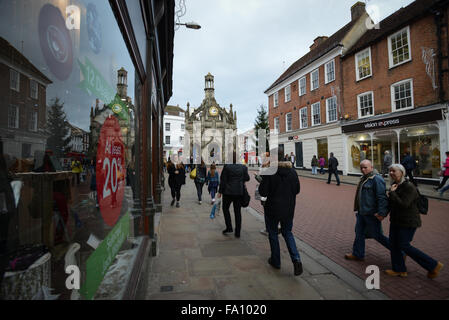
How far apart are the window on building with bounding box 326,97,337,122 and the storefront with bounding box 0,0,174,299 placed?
2013 cm

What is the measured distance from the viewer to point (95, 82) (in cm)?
176

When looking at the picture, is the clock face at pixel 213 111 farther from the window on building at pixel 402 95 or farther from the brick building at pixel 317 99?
the window on building at pixel 402 95

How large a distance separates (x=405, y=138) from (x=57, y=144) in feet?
58.3

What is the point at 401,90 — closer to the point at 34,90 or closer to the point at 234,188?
the point at 234,188

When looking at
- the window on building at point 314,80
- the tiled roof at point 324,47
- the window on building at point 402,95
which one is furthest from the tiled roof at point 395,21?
the window on building at point 314,80

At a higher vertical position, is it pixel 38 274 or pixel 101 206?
pixel 101 206

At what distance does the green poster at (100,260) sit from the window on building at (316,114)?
21943 millimetres

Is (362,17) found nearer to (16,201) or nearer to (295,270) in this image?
(295,270)

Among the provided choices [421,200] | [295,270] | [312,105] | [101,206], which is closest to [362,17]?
[312,105]

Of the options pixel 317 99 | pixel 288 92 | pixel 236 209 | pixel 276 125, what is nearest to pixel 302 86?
pixel 288 92

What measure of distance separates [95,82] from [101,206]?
0.99 metres

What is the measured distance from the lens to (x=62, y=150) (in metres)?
1.27
